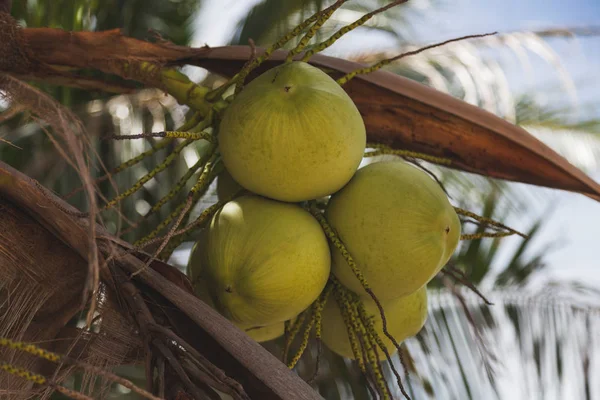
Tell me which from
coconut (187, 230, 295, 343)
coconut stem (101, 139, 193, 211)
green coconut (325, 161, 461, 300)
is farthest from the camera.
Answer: coconut (187, 230, 295, 343)

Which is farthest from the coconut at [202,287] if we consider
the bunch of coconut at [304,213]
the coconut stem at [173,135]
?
the coconut stem at [173,135]

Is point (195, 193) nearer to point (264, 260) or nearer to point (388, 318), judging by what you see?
point (264, 260)

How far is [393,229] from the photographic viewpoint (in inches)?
41.9

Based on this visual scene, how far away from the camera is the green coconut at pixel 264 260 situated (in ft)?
3.39

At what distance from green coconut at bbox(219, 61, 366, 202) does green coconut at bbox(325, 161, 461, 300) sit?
0.05m

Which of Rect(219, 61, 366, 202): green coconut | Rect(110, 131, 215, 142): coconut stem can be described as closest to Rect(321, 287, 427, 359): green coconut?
Rect(219, 61, 366, 202): green coconut

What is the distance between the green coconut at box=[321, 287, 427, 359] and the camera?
3.94 feet

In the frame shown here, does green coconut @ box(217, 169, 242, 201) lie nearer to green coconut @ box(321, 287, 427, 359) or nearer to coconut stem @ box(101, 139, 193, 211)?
coconut stem @ box(101, 139, 193, 211)

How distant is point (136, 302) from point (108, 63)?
61cm

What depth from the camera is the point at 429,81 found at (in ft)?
10.3

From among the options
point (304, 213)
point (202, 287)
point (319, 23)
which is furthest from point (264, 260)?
point (319, 23)

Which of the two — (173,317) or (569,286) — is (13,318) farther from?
(569,286)

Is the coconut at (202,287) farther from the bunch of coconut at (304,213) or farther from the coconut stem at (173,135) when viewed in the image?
the coconut stem at (173,135)

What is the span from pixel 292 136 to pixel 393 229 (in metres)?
0.22
